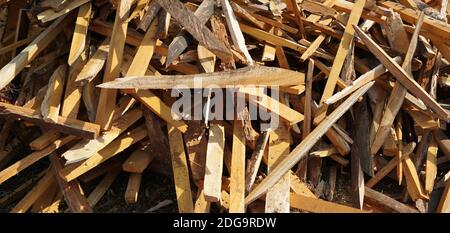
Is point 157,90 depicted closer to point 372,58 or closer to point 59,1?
point 59,1

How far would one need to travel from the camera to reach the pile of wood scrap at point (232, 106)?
3.58 metres

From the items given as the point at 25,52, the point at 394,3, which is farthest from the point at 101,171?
the point at 394,3

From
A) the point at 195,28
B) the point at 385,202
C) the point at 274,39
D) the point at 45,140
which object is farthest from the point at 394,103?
Result: the point at 45,140

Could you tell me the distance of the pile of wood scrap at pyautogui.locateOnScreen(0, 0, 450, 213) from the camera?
11.7ft

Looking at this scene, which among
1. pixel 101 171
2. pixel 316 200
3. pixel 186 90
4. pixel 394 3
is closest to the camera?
pixel 316 200

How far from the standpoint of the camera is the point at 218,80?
3.50 metres

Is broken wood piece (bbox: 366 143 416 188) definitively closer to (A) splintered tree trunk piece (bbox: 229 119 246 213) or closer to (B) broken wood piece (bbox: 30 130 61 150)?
(A) splintered tree trunk piece (bbox: 229 119 246 213)

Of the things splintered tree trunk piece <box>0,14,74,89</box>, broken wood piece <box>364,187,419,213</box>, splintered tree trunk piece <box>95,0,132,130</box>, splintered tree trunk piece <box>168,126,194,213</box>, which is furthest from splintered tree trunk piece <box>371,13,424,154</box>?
splintered tree trunk piece <box>0,14,74,89</box>

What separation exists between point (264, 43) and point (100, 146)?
4.65 ft

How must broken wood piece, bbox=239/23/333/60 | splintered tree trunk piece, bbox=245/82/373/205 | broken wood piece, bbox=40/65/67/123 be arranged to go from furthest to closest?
broken wood piece, bbox=239/23/333/60, broken wood piece, bbox=40/65/67/123, splintered tree trunk piece, bbox=245/82/373/205

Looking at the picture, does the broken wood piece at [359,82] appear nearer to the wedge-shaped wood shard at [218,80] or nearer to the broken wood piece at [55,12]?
the wedge-shaped wood shard at [218,80]

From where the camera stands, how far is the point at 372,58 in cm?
421

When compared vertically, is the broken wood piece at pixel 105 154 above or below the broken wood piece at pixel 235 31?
below

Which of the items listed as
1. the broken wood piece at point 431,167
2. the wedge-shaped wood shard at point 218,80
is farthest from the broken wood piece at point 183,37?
the broken wood piece at point 431,167
